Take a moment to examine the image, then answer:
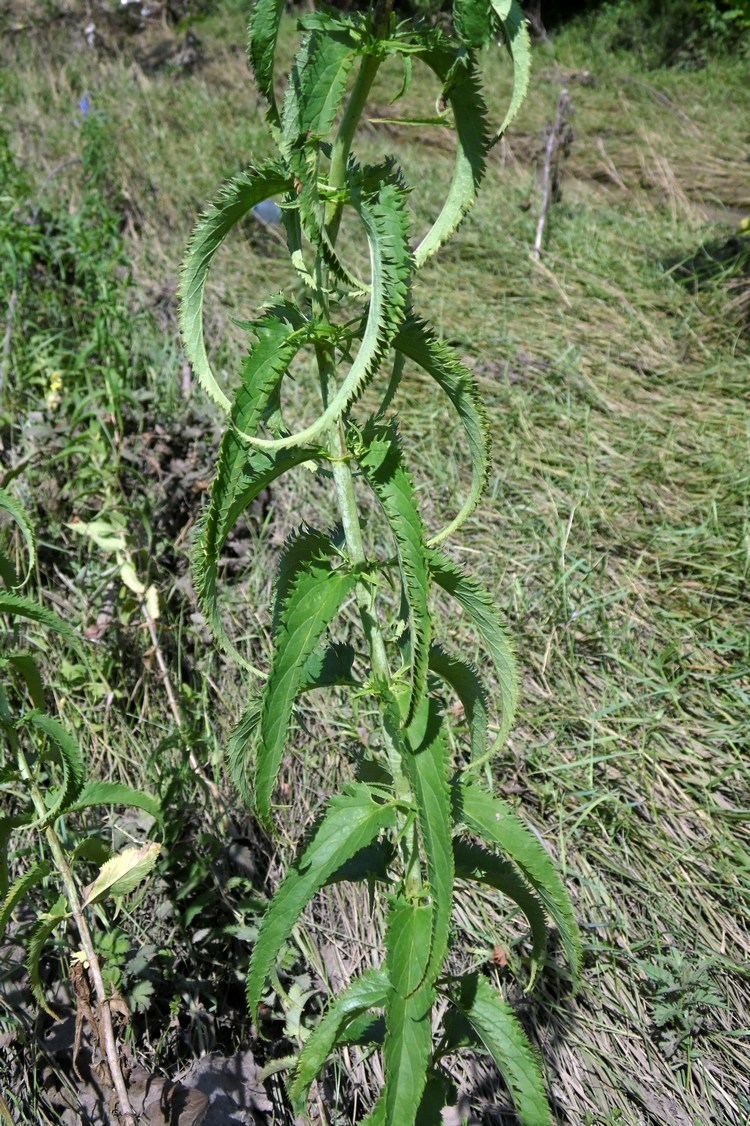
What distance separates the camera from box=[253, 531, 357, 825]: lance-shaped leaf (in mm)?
1053

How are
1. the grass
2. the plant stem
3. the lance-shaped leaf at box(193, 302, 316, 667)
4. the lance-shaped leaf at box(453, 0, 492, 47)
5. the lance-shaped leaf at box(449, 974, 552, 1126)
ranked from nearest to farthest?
the lance-shaped leaf at box(453, 0, 492, 47), the lance-shaped leaf at box(193, 302, 316, 667), the lance-shaped leaf at box(449, 974, 552, 1126), the plant stem, the grass

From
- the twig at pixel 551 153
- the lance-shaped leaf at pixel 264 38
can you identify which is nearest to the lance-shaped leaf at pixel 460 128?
the lance-shaped leaf at pixel 264 38

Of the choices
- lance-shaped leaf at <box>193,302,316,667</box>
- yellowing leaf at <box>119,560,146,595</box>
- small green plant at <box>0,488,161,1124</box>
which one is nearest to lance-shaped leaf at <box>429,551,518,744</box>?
lance-shaped leaf at <box>193,302,316,667</box>

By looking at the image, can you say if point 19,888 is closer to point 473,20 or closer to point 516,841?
point 516,841

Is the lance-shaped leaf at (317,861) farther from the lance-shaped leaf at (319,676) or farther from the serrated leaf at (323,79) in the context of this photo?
the serrated leaf at (323,79)

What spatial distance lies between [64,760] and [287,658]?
21.8 inches

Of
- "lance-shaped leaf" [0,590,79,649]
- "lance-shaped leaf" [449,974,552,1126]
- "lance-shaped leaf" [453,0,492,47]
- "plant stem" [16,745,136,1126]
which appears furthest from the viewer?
"plant stem" [16,745,136,1126]

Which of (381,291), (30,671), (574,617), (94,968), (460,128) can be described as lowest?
(94,968)

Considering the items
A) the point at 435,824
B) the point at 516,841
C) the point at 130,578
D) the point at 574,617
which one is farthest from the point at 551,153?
the point at 435,824

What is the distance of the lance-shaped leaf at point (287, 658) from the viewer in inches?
41.4

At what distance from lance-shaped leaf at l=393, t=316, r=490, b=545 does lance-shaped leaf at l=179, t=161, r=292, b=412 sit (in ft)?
0.65

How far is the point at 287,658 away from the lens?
3.46 feet

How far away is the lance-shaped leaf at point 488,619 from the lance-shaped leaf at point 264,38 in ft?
1.77

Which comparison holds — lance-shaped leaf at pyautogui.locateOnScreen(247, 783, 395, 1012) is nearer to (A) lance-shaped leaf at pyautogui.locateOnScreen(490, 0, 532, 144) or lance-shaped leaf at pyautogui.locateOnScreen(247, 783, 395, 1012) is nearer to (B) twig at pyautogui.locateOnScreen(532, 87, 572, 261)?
(A) lance-shaped leaf at pyautogui.locateOnScreen(490, 0, 532, 144)
